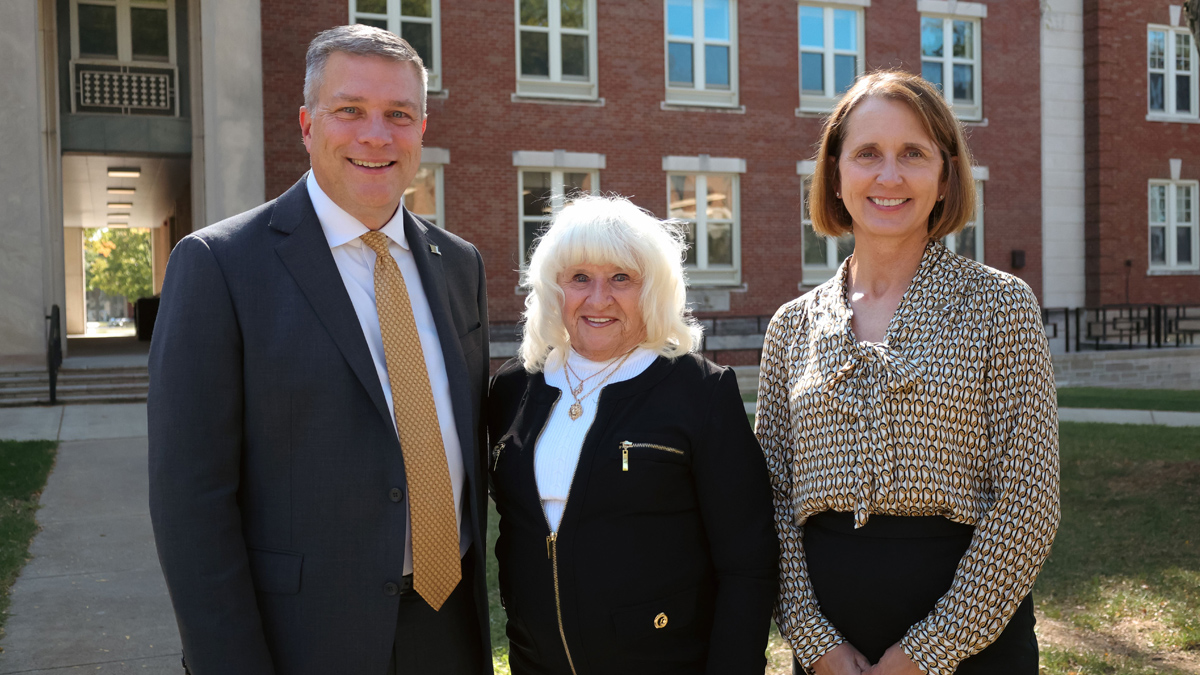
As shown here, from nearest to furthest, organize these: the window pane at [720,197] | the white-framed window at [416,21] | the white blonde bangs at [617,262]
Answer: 1. the white blonde bangs at [617,262]
2. the white-framed window at [416,21]
3. the window pane at [720,197]

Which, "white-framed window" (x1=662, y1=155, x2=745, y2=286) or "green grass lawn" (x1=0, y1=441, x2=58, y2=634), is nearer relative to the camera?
"green grass lawn" (x1=0, y1=441, x2=58, y2=634)

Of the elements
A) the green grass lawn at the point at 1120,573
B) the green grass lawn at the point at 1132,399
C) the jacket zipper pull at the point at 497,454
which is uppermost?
the jacket zipper pull at the point at 497,454

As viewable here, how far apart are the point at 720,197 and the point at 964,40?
287 inches

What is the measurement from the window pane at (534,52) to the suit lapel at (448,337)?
679 inches

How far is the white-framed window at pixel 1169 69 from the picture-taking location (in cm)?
2436

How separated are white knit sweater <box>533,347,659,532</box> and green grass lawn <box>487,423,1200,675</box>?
2.50 meters

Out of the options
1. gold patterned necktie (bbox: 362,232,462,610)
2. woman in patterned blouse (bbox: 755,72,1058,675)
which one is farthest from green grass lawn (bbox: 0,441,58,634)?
woman in patterned blouse (bbox: 755,72,1058,675)

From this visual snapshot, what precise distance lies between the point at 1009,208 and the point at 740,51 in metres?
7.72

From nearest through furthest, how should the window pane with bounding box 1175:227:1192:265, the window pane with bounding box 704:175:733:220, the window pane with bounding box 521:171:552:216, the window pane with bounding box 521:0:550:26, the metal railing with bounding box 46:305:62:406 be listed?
the metal railing with bounding box 46:305:62:406
the window pane with bounding box 521:0:550:26
the window pane with bounding box 521:171:552:216
the window pane with bounding box 704:175:733:220
the window pane with bounding box 1175:227:1192:265

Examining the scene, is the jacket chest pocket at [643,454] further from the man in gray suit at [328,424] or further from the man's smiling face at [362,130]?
the man's smiling face at [362,130]

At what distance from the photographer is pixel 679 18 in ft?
66.4

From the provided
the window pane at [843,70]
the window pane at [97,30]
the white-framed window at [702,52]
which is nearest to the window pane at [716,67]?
the white-framed window at [702,52]

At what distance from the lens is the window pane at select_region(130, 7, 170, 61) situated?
17453mm

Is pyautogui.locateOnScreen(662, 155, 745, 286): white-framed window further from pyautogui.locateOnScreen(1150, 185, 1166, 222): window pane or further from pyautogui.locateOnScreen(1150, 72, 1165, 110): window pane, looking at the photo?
pyautogui.locateOnScreen(1150, 72, 1165, 110): window pane
